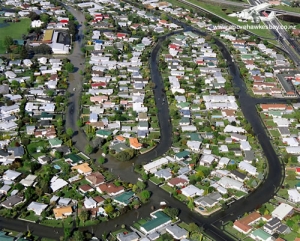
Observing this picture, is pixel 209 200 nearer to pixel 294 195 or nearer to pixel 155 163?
pixel 155 163

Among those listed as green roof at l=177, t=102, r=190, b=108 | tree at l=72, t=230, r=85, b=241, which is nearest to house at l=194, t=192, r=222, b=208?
tree at l=72, t=230, r=85, b=241

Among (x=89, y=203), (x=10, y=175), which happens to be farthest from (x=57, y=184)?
(x=10, y=175)

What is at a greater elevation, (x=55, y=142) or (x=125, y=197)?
(x=125, y=197)

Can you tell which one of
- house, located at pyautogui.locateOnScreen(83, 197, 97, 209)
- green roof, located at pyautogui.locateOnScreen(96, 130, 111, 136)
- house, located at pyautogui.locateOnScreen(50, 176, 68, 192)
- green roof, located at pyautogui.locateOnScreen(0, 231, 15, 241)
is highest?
green roof, located at pyautogui.locateOnScreen(96, 130, 111, 136)

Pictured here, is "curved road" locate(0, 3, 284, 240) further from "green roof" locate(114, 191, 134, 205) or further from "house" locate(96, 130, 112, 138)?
"house" locate(96, 130, 112, 138)

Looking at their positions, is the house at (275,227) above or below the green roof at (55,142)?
above

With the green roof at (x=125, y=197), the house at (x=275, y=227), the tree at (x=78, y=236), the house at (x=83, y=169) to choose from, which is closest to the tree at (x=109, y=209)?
the green roof at (x=125, y=197)

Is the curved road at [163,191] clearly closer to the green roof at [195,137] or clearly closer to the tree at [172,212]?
the tree at [172,212]
